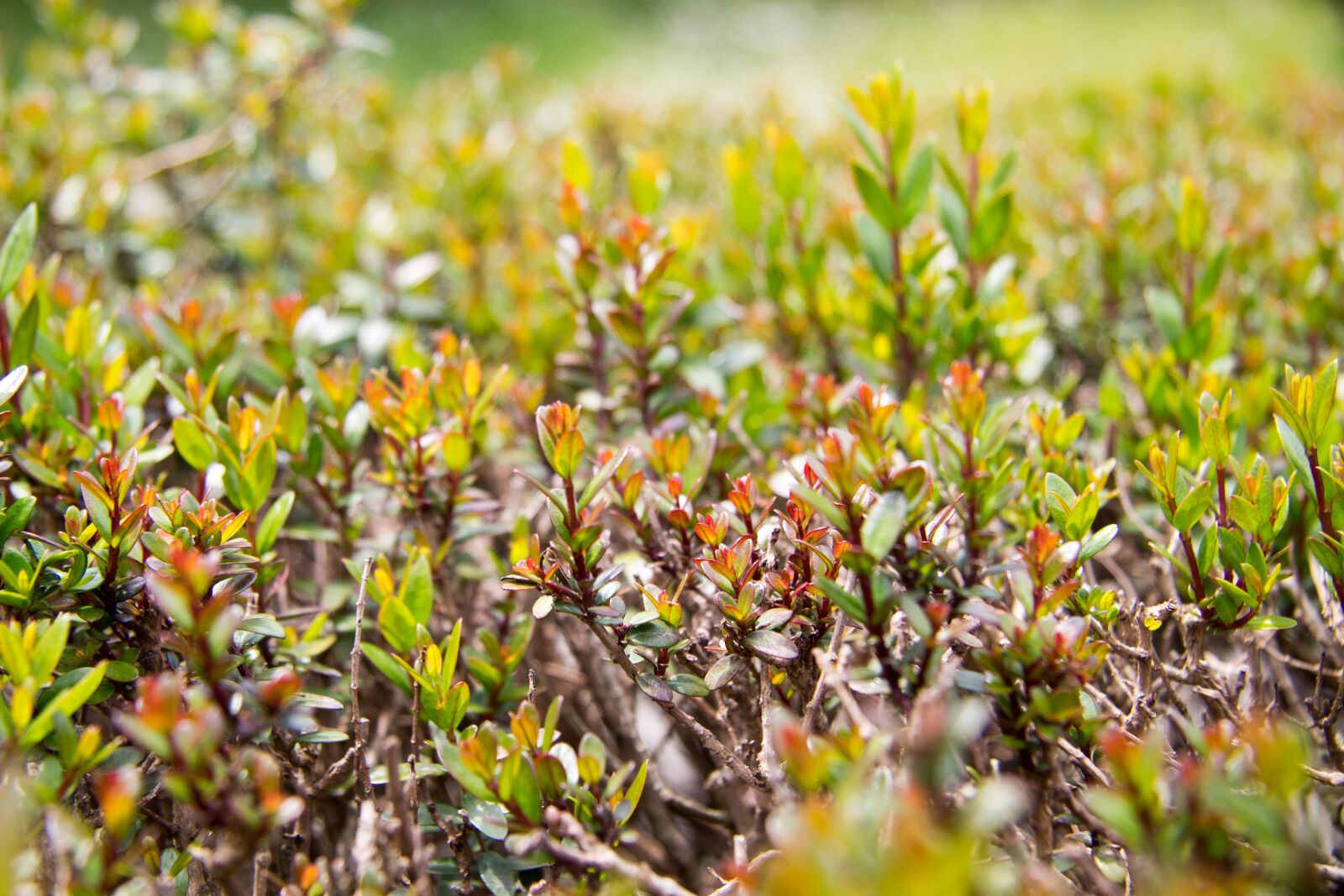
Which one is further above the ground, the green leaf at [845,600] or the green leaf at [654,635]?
the green leaf at [845,600]

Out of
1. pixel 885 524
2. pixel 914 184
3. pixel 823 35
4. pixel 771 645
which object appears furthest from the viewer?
pixel 823 35

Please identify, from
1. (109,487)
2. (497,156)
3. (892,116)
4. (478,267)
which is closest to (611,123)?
(497,156)

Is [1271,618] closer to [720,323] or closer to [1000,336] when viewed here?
[1000,336]

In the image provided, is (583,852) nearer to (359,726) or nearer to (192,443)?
(359,726)

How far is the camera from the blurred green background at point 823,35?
8.85 metres

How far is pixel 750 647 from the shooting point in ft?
3.68

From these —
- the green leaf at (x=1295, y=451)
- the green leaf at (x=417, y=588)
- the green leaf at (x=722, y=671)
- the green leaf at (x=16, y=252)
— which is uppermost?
the green leaf at (x=16, y=252)

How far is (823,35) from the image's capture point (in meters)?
11.7

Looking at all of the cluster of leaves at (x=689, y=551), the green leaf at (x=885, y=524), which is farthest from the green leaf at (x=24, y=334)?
the green leaf at (x=885, y=524)

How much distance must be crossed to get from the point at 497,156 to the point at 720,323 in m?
1.17

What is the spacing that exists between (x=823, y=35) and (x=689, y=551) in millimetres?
11970

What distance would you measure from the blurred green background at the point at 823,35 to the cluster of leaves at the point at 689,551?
6477 mm

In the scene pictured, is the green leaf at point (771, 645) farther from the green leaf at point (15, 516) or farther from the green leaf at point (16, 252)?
the green leaf at point (16, 252)

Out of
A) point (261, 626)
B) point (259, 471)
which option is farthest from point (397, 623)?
point (259, 471)
